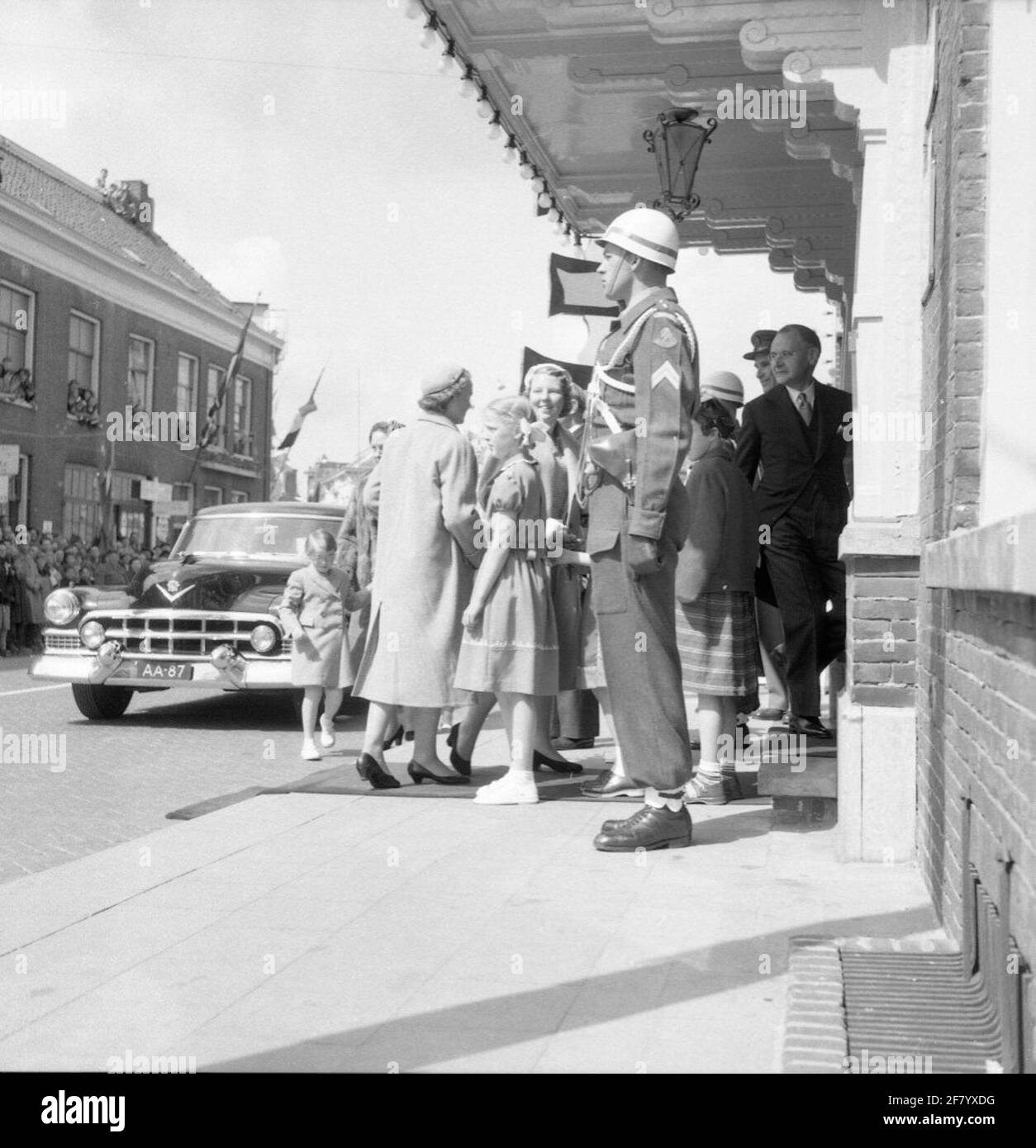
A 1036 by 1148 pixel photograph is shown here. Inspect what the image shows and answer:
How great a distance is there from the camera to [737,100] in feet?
24.7

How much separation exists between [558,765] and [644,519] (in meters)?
2.54

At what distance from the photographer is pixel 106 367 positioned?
31.5m

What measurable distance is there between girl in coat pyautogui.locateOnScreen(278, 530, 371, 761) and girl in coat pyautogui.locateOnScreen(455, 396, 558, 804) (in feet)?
6.38

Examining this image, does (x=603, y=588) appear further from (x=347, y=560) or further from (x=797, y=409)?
(x=347, y=560)

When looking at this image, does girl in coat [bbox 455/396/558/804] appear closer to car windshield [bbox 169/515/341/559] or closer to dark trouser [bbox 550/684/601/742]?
dark trouser [bbox 550/684/601/742]

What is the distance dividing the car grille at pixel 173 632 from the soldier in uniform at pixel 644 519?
511 cm

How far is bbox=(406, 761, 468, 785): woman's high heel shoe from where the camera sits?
255 inches

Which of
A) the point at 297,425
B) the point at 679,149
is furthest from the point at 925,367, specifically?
the point at 297,425

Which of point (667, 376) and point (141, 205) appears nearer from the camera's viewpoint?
point (667, 376)

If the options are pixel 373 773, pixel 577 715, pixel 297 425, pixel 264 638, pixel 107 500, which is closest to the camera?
pixel 373 773

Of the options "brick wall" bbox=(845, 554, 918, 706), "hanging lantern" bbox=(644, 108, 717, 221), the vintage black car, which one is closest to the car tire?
the vintage black car

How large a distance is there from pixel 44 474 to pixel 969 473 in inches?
1060

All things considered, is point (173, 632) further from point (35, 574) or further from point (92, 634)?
point (35, 574)

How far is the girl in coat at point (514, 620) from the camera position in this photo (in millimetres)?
6043
